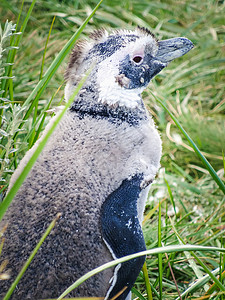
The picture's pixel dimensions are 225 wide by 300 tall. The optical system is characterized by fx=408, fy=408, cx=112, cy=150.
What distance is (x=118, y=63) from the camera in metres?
1.03

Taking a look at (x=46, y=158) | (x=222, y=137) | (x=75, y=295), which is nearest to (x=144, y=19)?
(x=222, y=137)

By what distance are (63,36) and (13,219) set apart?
6.12ft

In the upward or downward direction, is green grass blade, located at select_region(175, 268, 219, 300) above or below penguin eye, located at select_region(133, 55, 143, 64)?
below

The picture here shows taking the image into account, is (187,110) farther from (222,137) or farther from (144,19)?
(144,19)

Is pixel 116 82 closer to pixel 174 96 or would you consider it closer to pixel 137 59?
pixel 137 59

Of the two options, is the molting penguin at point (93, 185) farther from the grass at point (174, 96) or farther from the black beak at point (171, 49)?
the grass at point (174, 96)

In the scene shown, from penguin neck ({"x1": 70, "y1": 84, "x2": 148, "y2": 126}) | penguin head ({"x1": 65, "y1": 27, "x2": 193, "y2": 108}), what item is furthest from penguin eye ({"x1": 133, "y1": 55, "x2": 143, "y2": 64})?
penguin neck ({"x1": 70, "y1": 84, "x2": 148, "y2": 126})

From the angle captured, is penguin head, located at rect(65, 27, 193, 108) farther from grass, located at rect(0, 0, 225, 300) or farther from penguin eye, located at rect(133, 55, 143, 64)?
grass, located at rect(0, 0, 225, 300)

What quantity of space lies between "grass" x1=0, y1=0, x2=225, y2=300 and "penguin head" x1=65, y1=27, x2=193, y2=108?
344 mm

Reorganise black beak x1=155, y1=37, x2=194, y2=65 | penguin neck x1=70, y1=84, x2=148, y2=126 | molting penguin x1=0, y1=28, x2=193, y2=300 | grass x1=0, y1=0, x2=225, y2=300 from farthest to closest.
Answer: grass x1=0, y1=0, x2=225, y2=300 → black beak x1=155, y1=37, x2=194, y2=65 → penguin neck x1=70, y1=84, x2=148, y2=126 → molting penguin x1=0, y1=28, x2=193, y2=300

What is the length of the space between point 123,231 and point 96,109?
300mm

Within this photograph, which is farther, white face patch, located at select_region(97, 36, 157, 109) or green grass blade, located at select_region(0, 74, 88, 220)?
white face patch, located at select_region(97, 36, 157, 109)

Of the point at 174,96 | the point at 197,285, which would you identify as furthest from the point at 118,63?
the point at 174,96

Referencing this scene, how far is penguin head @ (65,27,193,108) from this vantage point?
1.01 meters
